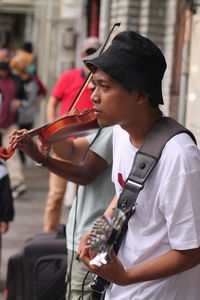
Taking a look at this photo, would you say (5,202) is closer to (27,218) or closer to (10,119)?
(27,218)

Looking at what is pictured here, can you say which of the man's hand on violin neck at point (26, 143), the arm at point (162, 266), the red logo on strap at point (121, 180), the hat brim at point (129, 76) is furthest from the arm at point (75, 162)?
the arm at point (162, 266)

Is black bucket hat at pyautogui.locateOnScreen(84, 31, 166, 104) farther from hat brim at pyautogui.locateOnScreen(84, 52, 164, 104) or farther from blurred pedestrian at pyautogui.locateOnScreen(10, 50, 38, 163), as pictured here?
blurred pedestrian at pyautogui.locateOnScreen(10, 50, 38, 163)

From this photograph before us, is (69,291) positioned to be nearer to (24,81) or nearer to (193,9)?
(193,9)

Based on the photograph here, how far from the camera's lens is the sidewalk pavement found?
25.3ft

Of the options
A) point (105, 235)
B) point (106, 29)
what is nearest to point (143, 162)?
point (105, 235)

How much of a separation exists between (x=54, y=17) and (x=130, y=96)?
45.5ft

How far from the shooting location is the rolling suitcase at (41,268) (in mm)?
4895

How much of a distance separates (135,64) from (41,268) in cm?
261

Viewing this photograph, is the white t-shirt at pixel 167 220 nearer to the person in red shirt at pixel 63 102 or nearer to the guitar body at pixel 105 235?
the guitar body at pixel 105 235

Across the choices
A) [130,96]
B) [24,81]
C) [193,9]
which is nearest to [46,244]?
[193,9]

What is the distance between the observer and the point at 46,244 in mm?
5035

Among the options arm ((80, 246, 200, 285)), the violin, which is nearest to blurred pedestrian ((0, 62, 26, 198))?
the violin

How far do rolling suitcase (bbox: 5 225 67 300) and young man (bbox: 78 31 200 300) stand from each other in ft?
7.04

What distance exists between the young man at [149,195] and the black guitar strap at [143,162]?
0.02 meters
